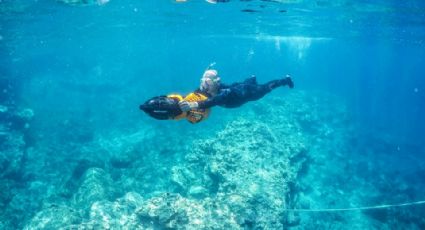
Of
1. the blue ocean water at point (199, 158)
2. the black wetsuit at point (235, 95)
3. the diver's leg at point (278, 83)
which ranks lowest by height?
the blue ocean water at point (199, 158)

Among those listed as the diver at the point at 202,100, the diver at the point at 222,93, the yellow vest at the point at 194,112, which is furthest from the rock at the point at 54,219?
the diver at the point at 222,93

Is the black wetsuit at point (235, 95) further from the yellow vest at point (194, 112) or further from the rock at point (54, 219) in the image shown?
the rock at point (54, 219)

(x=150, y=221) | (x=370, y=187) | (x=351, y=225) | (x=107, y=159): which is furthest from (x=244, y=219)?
(x=370, y=187)

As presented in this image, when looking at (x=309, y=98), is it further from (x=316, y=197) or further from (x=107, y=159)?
(x=107, y=159)

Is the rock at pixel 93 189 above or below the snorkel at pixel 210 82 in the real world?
below

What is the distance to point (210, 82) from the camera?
253 inches

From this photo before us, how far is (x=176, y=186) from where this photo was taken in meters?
14.4

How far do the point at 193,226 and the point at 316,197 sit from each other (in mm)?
10553

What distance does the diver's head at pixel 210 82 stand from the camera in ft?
21.1

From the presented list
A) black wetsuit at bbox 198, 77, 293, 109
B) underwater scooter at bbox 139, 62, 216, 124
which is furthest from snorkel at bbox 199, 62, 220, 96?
underwater scooter at bbox 139, 62, 216, 124

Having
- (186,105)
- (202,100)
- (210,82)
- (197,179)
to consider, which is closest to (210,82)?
(210,82)

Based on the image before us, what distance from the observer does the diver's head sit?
21.1ft

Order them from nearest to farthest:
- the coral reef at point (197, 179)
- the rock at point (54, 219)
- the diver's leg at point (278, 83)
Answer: the diver's leg at point (278, 83)
the coral reef at point (197, 179)
the rock at point (54, 219)

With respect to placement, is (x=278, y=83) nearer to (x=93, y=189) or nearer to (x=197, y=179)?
(x=197, y=179)
